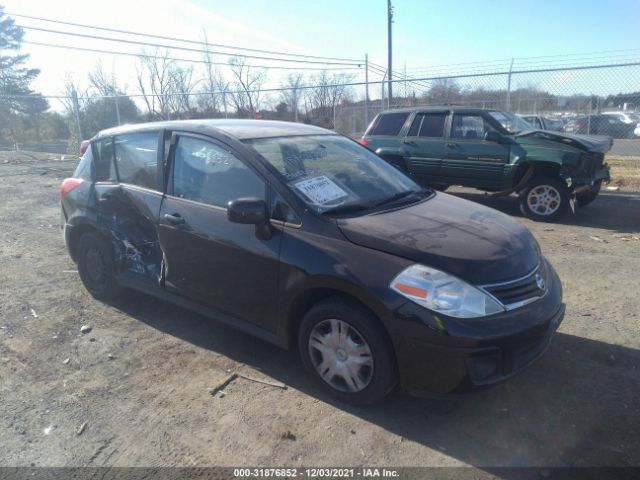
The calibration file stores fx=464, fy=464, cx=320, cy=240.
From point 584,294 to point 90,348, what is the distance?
4.54 m

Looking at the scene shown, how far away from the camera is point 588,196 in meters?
8.16

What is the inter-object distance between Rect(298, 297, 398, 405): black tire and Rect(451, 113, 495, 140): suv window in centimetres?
639

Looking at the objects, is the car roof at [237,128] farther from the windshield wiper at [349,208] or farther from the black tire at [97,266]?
the black tire at [97,266]

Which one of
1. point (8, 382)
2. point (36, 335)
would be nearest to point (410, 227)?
point (8, 382)

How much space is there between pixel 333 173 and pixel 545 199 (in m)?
5.51

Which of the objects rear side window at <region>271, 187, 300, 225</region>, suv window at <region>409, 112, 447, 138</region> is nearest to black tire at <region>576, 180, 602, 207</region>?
suv window at <region>409, 112, 447, 138</region>

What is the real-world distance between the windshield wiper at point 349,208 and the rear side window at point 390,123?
20.5 ft

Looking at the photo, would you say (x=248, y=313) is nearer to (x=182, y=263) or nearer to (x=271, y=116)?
(x=182, y=263)

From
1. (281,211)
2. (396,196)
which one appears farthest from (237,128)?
(396,196)

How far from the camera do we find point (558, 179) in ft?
24.8

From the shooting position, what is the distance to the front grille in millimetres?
2627

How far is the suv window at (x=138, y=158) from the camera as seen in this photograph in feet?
12.7

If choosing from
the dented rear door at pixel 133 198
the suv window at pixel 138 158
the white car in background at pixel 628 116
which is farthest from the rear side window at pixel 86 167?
the white car in background at pixel 628 116

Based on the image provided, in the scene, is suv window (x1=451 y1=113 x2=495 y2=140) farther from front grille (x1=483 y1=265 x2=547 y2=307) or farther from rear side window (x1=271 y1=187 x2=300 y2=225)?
rear side window (x1=271 y1=187 x2=300 y2=225)
